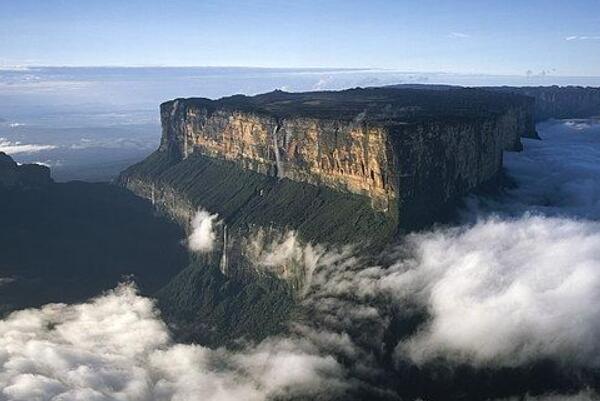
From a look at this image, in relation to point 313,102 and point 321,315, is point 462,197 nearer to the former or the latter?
point 321,315

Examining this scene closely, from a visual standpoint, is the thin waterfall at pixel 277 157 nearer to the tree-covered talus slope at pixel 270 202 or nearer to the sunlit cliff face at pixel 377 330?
the tree-covered talus slope at pixel 270 202

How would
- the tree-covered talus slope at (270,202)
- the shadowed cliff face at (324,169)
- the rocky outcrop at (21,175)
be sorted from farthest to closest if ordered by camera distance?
1. the rocky outcrop at (21,175)
2. the tree-covered talus slope at (270,202)
3. the shadowed cliff face at (324,169)

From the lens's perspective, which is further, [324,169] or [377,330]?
[324,169]

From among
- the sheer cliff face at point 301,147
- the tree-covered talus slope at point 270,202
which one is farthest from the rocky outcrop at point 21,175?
the sheer cliff face at point 301,147

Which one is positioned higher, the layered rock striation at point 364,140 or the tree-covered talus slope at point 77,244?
the layered rock striation at point 364,140

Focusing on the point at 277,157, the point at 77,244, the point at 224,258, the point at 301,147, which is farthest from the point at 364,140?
the point at 77,244

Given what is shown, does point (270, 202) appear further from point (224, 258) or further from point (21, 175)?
point (21, 175)

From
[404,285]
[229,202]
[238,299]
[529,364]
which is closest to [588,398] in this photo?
[529,364]
